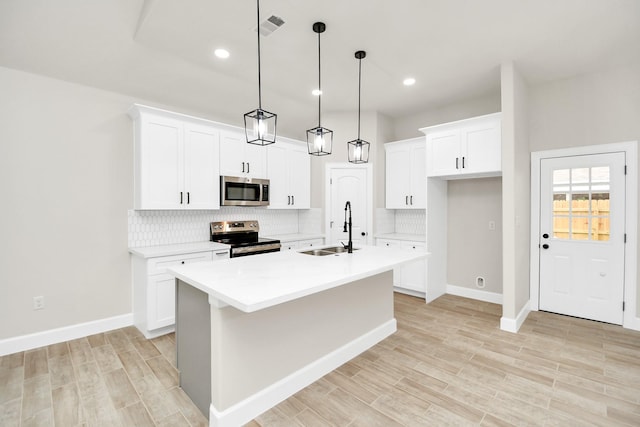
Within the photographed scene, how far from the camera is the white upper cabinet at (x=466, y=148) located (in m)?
3.83

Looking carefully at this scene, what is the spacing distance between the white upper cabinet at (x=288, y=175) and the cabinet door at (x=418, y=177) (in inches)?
69.0

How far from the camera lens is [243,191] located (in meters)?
4.38

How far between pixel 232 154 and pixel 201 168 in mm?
515

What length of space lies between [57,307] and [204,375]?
2310 mm

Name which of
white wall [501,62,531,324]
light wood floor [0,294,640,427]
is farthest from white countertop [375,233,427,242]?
light wood floor [0,294,640,427]

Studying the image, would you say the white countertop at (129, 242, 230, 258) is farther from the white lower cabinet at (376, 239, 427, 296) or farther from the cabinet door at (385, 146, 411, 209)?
the cabinet door at (385, 146, 411, 209)

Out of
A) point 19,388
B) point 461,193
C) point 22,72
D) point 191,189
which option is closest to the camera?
point 19,388

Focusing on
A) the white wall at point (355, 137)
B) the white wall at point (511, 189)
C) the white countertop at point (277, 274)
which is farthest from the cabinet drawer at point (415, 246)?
the white countertop at point (277, 274)

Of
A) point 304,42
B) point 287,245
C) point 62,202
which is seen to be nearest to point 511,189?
point 304,42

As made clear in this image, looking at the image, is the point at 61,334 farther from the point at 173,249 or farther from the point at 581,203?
the point at 581,203

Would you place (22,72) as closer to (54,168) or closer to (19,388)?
(54,168)

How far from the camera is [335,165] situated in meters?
5.04

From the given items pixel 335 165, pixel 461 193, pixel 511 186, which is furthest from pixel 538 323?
pixel 335 165

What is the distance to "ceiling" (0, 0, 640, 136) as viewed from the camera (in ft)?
8.32
